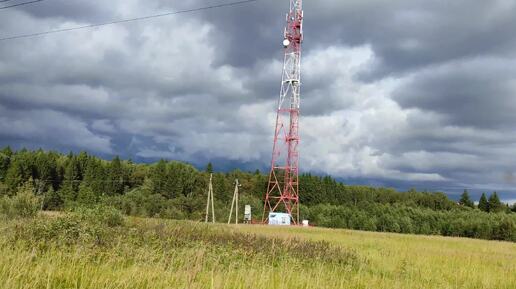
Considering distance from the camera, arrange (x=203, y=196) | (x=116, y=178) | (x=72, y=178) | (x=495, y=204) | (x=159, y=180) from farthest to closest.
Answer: (x=495, y=204)
(x=72, y=178)
(x=116, y=178)
(x=159, y=180)
(x=203, y=196)

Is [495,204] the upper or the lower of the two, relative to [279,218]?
upper

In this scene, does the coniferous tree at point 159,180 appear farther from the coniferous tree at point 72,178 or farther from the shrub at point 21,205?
the shrub at point 21,205

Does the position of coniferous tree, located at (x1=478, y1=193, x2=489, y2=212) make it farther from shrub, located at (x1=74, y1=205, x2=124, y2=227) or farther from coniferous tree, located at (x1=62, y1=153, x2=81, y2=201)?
shrub, located at (x1=74, y1=205, x2=124, y2=227)

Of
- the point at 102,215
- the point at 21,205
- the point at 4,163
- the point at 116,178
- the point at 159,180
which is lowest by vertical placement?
the point at 102,215

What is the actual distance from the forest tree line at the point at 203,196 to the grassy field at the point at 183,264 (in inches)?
2148

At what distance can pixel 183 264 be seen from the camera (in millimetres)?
9898

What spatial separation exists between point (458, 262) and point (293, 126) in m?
37.4

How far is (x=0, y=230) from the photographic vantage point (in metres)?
11.8

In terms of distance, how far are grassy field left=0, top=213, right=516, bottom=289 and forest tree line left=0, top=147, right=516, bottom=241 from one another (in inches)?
2148

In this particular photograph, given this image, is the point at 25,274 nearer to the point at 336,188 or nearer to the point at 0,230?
the point at 0,230

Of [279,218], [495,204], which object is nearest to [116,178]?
[279,218]

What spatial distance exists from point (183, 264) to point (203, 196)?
100m

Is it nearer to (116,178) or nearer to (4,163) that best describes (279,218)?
(116,178)

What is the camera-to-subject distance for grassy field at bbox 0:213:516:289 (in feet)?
21.6
